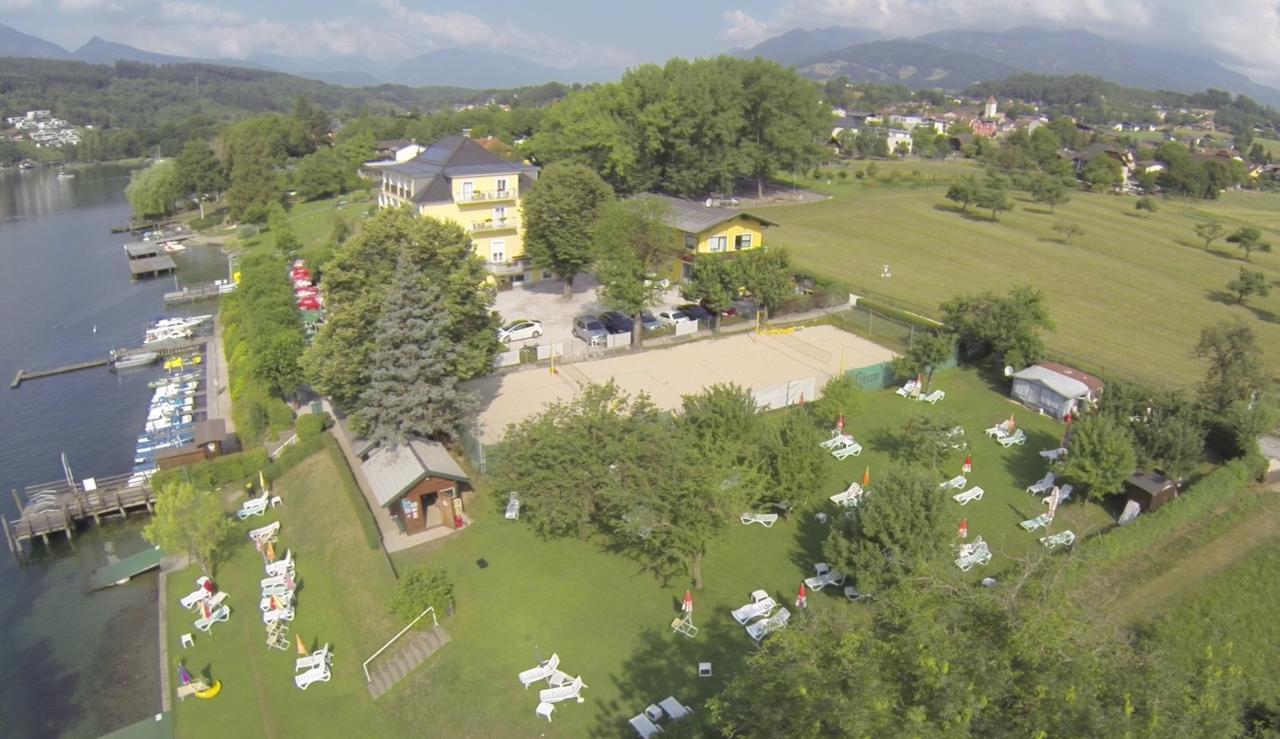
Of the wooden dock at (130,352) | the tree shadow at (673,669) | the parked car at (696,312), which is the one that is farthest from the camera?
the parked car at (696,312)

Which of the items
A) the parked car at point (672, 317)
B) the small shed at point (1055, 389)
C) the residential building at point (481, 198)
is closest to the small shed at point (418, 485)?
the parked car at point (672, 317)

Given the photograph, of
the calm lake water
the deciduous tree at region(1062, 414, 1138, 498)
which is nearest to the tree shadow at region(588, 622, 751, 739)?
the calm lake water

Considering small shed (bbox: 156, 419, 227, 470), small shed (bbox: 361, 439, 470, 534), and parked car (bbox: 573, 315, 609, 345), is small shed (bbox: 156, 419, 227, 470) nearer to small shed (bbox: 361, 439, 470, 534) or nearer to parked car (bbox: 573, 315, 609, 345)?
small shed (bbox: 361, 439, 470, 534)

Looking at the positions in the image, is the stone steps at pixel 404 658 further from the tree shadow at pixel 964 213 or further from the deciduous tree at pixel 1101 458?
the tree shadow at pixel 964 213

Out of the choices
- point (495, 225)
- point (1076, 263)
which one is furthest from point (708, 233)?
point (1076, 263)

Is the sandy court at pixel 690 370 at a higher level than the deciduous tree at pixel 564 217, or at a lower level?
lower

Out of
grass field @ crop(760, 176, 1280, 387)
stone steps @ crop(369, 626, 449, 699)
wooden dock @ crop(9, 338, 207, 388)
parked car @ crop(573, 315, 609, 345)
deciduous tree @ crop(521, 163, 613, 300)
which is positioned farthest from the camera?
deciduous tree @ crop(521, 163, 613, 300)

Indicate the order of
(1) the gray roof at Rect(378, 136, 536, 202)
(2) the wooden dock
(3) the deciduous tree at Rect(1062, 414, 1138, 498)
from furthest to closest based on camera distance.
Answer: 1. (1) the gray roof at Rect(378, 136, 536, 202)
2. (2) the wooden dock
3. (3) the deciduous tree at Rect(1062, 414, 1138, 498)
